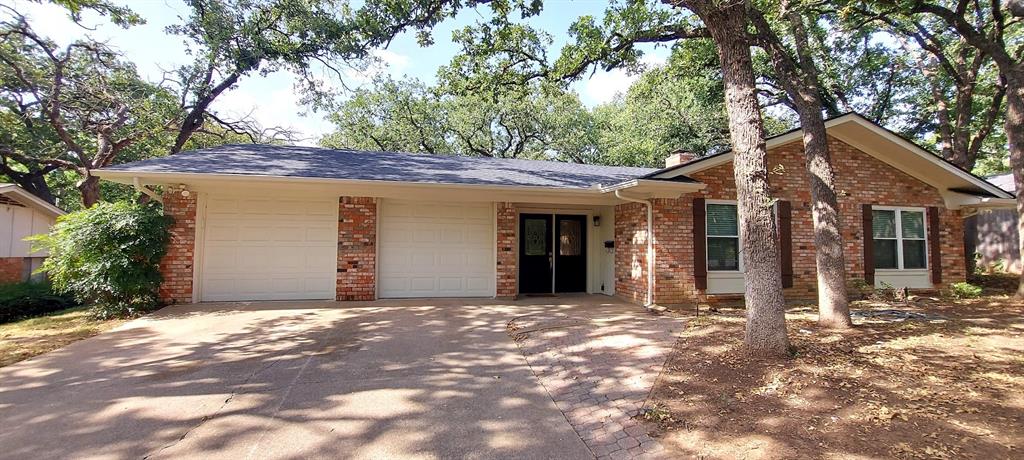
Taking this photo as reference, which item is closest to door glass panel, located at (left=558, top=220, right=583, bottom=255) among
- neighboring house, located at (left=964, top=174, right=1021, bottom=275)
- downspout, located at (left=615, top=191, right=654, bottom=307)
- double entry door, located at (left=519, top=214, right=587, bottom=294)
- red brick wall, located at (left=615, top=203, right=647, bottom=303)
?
double entry door, located at (left=519, top=214, right=587, bottom=294)

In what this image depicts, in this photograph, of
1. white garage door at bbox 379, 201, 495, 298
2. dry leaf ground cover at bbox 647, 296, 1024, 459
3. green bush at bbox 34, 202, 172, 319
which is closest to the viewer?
dry leaf ground cover at bbox 647, 296, 1024, 459

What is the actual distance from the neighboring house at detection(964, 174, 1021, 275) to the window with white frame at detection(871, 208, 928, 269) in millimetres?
4632

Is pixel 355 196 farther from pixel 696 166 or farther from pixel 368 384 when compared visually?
pixel 696 166

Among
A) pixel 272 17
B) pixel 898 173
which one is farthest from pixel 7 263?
pixel 898 173

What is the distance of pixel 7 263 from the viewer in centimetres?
1161

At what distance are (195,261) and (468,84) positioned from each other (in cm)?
614


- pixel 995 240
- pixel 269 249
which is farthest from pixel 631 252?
pixel 995 240

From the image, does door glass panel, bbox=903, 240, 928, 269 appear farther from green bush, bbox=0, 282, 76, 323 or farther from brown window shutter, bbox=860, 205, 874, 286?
green bush, bbox=0, 282, 76, 323

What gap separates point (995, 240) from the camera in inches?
525

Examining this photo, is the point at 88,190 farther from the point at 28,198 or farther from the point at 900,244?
the point at 900,244

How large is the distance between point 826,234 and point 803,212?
3375 mm

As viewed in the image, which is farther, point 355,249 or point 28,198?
point 28,198

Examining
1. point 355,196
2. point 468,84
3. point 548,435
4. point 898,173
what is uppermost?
point 468,84

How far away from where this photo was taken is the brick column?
29.3ft
